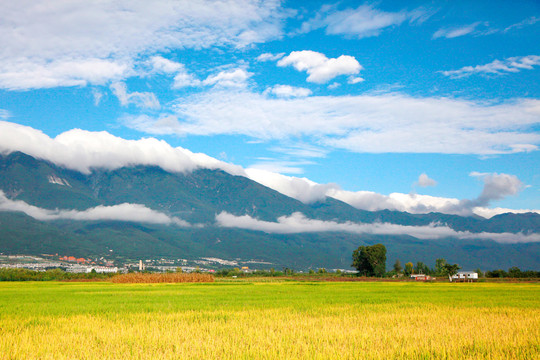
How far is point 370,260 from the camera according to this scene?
5236 inches

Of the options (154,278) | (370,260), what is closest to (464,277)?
(370,260)

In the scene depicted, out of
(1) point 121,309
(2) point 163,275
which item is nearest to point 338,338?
(1) point 121,309

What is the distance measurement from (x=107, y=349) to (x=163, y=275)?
79.7 m

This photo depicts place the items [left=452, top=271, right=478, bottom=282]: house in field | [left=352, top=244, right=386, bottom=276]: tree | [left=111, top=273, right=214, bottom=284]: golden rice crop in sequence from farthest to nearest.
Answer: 1. [left=352, top=244, right=386, bottom=276]: tree
2. [left=452, top=271, right=478, bottom=282]: house in field
3. [left=111, top=273, right=214, bottom=284]: golden rice crop

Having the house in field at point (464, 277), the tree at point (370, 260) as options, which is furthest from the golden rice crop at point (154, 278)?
the house in field at point (464, 277)

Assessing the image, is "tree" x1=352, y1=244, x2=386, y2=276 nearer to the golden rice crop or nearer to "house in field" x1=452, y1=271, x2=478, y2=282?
"house in field" x1=452, y1=271, x2=478, y2=282

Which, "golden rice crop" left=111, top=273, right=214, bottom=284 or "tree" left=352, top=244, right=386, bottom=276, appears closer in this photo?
"golden rice crop" left=111, top=273, right=214, bottom=284

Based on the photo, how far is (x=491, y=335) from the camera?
45.1 ft

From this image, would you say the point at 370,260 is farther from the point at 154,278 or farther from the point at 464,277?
the point at 154,278

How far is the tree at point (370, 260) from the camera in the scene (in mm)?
133000

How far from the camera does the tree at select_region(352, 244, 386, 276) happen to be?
13300 centimetres

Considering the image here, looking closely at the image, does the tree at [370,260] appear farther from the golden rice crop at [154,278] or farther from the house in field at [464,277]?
the golden rice crop at [154,278]

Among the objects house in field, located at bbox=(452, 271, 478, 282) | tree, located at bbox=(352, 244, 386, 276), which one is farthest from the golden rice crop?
house in field, located at bbox=(452, 271, 478, 282)

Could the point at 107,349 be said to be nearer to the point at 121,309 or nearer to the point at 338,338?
the point at 338,338
